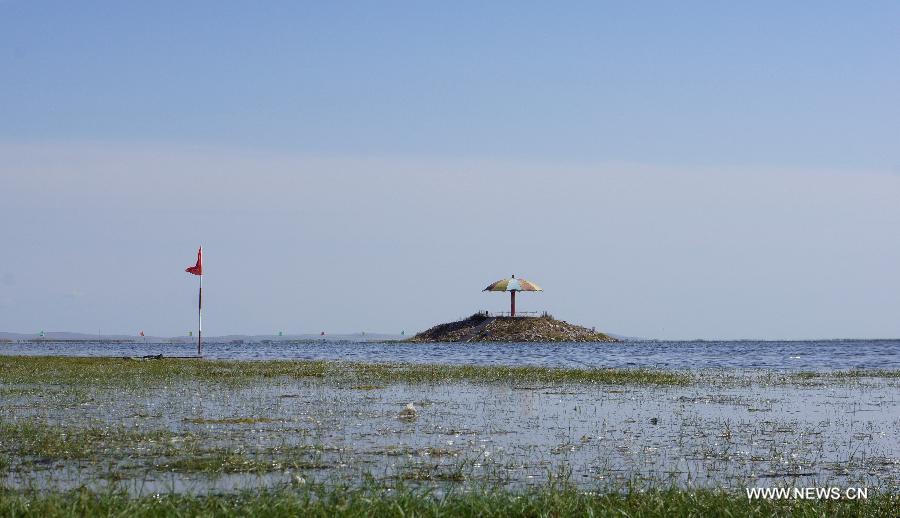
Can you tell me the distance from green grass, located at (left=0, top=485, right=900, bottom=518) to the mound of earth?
126 m

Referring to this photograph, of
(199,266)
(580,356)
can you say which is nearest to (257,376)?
(199,266)

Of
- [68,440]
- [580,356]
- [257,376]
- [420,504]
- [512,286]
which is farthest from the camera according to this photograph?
[512,286]

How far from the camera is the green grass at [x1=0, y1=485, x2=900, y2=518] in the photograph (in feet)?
31.8

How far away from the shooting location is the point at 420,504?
1028cm

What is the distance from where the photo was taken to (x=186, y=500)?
1038 cm

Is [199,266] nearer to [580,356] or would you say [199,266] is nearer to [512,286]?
[580,356]

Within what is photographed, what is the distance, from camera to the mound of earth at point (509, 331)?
139 metres

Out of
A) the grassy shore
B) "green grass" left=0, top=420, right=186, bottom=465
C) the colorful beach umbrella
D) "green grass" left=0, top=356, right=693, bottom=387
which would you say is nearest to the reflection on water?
the grassy shore

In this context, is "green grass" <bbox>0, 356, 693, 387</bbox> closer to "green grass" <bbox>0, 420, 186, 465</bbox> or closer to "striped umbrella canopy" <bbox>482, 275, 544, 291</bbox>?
"green grass" <bbox>0, 420, 186, 465</bbox>

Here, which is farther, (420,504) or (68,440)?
(68,440)

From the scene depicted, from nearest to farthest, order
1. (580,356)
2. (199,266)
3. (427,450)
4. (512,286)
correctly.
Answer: (427,450), (199,266), (580,356), (512,286)

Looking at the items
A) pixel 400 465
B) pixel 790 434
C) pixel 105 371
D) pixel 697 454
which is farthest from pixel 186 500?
pixel 105 371

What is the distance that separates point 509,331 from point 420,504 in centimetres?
13006

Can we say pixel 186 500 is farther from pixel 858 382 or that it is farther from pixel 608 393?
pixel 858 382
